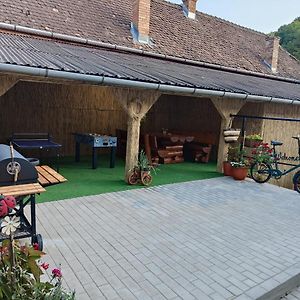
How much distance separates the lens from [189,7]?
1402 cm

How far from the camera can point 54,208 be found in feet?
17.1

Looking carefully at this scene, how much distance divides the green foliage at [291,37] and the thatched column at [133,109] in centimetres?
2978

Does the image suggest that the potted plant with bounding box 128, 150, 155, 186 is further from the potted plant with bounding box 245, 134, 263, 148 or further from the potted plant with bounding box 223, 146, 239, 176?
the potted plant with bounding box 245, 134, 263, 148

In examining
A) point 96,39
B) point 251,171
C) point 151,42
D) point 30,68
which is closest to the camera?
point 30,68

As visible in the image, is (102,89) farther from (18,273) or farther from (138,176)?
(18,273)

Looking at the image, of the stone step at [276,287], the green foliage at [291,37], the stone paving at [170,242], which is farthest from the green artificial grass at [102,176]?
the green foliage at [291,37]

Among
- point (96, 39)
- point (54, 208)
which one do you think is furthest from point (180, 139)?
point (54, 208)

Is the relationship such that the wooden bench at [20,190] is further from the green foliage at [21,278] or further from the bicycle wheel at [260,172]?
the bicycle wheel at [260,172]

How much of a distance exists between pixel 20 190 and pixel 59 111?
6710 mm

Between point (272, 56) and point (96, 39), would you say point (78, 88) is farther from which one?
point (272, 56)

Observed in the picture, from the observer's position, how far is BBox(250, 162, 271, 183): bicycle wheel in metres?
7.57

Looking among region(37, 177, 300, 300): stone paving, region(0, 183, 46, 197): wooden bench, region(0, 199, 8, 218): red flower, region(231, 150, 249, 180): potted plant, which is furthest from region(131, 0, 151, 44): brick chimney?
region(0, 199, 8, 218): red flower

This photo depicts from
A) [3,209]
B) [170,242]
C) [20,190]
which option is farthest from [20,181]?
[170,242]

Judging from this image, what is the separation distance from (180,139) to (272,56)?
25.6 feet
